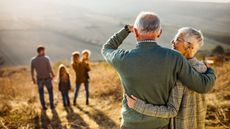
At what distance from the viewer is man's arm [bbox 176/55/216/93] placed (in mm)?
3654

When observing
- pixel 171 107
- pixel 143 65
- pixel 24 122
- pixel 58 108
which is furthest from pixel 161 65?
pixel 58 108

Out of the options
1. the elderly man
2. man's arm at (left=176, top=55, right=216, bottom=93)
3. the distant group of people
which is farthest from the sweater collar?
the distant group of people

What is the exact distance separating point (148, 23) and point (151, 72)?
0.41m

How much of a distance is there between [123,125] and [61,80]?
7.73m

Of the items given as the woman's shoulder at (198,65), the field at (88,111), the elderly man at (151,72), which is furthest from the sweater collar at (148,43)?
the field at (88,111)

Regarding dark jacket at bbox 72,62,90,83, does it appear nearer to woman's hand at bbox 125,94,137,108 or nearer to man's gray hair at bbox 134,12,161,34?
woman's hand at bbox 125,94,137,108

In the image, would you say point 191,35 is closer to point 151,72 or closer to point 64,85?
point 151,72

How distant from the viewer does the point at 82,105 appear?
11.9 metres

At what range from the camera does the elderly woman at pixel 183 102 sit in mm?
3791

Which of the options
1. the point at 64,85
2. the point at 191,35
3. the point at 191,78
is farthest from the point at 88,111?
the point at 191,78

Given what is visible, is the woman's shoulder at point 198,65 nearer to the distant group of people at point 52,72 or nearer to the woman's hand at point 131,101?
the woman's hand at point 131,101

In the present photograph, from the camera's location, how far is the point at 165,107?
3.80 m

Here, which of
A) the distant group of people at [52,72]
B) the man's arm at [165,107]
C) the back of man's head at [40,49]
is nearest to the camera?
the man's arm at [165,107]

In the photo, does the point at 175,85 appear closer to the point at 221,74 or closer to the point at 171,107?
the point at 171,107
